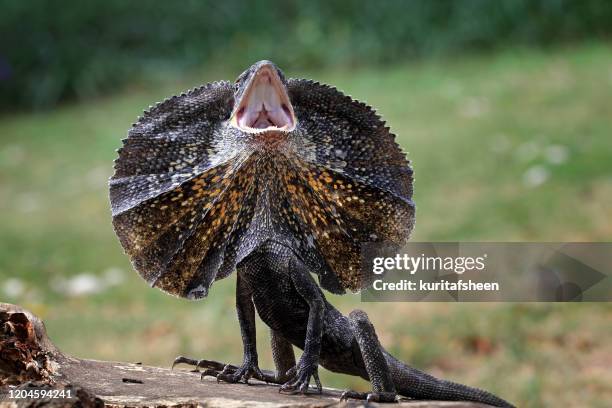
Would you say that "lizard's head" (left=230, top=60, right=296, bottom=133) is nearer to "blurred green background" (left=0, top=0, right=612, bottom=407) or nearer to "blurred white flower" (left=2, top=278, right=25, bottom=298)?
"blurred green background" (left=0, top=0, right=612, bottom=407)

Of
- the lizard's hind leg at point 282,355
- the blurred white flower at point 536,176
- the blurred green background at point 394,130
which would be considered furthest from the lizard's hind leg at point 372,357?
the blurred white flower at point 536,176

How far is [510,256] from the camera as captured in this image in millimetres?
4695

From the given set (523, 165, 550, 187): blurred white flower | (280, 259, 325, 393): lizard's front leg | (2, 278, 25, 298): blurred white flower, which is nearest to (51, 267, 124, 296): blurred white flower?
(2, 278, 25, 298): blurred white flower

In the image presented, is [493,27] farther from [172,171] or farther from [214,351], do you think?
[172,171]

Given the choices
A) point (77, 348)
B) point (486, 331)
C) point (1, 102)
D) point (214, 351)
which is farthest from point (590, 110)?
point (1, 102)

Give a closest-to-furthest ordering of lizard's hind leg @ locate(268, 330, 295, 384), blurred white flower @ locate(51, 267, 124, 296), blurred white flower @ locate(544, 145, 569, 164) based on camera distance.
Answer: lizard's hind leg @ locate(268, 330, 295, 384)
blurred white flower @ locate(51, 267, 124, 296)
blurred white flower @ locate(544, 145, 569, 164)

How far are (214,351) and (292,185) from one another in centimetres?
218

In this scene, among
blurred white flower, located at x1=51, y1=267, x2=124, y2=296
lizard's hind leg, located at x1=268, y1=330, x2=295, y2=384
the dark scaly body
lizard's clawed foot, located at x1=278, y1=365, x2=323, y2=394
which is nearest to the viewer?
lizard's clawed foot, located at x1=278, y1=365, x2=323, y2=394

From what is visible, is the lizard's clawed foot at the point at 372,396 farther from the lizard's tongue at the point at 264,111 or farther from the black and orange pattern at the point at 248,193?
the lizard's tongue at the point at 264,111

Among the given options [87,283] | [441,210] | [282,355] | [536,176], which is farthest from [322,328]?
[536,176]

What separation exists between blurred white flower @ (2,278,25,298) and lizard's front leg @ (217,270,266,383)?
2982mm

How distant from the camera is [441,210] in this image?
548cm

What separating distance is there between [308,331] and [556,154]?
4245 millimetres

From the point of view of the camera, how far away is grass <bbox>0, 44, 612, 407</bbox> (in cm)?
401
